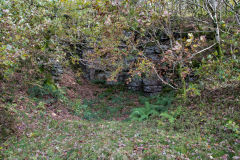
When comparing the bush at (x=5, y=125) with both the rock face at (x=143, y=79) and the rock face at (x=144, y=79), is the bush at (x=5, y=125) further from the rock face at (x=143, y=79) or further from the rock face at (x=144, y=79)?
the rock face at (x=144, y=79)

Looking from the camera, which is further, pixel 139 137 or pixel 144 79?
pixel 144 79

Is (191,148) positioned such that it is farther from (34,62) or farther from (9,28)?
(34,62)

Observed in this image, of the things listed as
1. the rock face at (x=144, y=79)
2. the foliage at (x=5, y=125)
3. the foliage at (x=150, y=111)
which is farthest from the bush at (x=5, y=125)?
the rock face at (x=144, y=79)

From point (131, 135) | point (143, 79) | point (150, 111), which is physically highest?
point (143, 79)

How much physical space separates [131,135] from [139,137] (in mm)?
398

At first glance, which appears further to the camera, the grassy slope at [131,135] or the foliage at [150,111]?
the foliage at [150,111]

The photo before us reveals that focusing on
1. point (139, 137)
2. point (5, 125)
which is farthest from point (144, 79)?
point (5, 125)

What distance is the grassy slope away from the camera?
16.2 ft

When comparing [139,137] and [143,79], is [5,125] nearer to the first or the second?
[139,137]

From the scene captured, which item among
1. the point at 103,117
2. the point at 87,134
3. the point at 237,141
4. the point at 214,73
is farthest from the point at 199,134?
the point at 103,117

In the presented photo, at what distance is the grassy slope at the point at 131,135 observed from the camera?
495 centimetres

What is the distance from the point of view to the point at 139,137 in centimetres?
612

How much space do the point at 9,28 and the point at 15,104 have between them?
3341 mm

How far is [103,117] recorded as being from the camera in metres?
10.3
